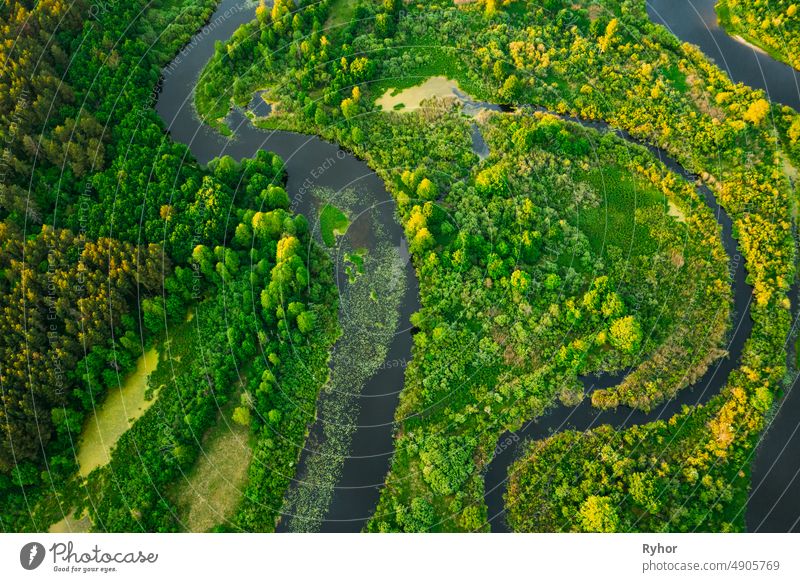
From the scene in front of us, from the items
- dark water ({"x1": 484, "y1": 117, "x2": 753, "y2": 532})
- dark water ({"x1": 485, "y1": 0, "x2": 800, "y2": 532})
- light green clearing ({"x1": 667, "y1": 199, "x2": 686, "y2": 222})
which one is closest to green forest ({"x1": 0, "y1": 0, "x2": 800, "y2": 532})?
light green clearing ({"x1": 667, "y1": 199, "x2": 686, "y2": 222})

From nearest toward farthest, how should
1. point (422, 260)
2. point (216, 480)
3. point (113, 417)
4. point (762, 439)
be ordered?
point (216, 480)
point (762, 439)
point (113, 417)
point (422, 260)

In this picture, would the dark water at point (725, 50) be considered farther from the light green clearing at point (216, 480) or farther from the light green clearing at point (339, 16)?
the light green clearing at point (216, 480)

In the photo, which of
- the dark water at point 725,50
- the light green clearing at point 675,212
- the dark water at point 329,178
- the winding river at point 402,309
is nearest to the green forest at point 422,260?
the light green clearing at point 675,212

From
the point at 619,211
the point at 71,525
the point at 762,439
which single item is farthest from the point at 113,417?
the point at 762,439

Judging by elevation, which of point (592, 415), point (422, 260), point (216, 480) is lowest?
point (216, 480)

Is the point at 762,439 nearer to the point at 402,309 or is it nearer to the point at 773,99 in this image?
the point at 402,309

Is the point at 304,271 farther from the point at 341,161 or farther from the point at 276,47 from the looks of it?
the point at 276,47

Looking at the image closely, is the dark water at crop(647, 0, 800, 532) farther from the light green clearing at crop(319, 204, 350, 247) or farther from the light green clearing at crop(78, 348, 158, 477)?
the light green clearing at crop(78, 348, 158, 477)
